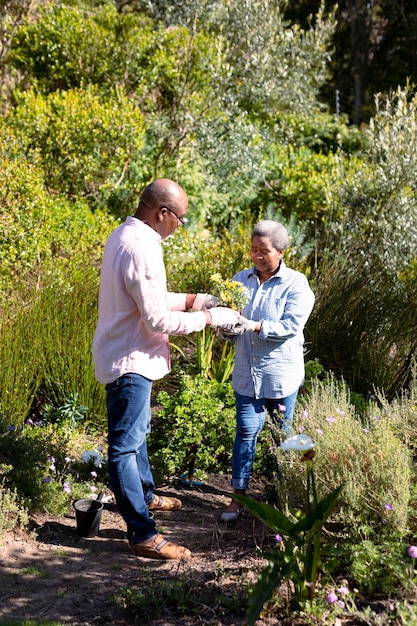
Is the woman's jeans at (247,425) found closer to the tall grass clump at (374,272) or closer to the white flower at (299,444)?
the tall grass clump at (374,272)

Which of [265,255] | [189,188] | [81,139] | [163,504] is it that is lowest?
[163,504]

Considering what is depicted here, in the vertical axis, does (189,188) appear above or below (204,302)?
above

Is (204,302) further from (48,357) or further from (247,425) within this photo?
(48,357)

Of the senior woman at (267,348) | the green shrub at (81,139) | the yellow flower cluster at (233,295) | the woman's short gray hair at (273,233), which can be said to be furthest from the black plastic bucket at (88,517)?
the green shrub at (81,139)

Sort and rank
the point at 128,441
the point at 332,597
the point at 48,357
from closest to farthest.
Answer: the point at 332,597 < the point at 128,441 < the point at 48,357

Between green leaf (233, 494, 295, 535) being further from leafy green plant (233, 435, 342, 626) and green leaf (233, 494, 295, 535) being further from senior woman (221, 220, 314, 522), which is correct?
senior woman (221, 220, 314, 522)

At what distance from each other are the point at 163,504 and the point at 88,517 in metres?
0.56

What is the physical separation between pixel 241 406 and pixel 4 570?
4.75 ft

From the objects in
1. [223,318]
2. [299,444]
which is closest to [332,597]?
[299,444]

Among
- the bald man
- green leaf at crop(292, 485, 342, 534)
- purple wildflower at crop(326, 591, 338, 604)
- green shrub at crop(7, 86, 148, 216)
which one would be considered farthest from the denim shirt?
green shrub at crop(7, 86, 148, 216)

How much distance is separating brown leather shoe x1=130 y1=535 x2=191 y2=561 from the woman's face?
4.92ft

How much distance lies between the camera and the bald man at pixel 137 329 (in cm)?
293

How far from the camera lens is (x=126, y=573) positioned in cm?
301

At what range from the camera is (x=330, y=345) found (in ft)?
18.6
